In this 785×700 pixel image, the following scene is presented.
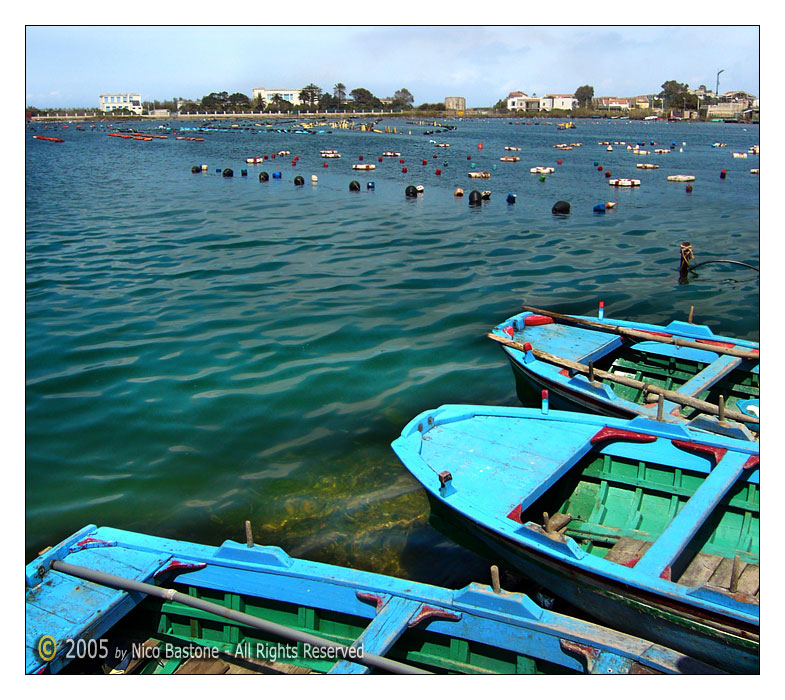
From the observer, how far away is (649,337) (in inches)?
504

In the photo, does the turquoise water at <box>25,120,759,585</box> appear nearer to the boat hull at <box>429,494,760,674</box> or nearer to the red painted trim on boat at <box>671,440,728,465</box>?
the boat hull at <box>429,494,760,674</box>

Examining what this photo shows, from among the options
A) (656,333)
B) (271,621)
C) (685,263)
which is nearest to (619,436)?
(656,333)

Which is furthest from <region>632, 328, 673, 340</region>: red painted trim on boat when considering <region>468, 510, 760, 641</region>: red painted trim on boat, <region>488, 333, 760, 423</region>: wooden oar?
<region>468, 510, 760, 641</region>: red painted trim on boat

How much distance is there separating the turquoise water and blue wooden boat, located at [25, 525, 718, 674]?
2826 mm

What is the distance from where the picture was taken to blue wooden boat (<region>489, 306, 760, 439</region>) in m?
10.1

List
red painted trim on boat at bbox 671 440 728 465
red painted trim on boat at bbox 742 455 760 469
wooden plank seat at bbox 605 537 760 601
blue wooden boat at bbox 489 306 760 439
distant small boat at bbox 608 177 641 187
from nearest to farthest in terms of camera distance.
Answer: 1. wooden plank seat at bbox 605 537 760 601
2. red painted trim on boat at bbox 742 455 760 469
3. red painted trim on boat at bbox 671 440 728 465
4. blue wooden boat at bbox 489 306 760 439
5. distant small boat at bbox 608 177 641 187

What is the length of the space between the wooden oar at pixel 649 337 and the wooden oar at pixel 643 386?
1.39 meters

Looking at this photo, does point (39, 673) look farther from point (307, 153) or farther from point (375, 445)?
point (307, 153)

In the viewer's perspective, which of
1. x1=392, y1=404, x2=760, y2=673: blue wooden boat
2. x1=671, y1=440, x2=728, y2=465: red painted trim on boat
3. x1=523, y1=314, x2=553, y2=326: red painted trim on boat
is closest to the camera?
x1=392, y1=404, x2=760, y2=673: blue wooden boat

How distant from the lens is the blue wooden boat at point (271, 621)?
5.79 m

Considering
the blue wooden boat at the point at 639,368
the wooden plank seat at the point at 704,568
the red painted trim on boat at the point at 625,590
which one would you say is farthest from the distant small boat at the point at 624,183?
the red painted trim on boat at the point at 625,590

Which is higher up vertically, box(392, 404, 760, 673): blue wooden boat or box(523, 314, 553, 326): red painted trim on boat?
box(523, 314, 553, 326): red painted trim on boat

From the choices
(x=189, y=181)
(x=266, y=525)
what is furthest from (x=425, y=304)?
(x=189, y=181)

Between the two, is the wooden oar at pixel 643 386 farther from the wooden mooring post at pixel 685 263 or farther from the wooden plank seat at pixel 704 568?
the wooden mooring post at pixel 685 263
